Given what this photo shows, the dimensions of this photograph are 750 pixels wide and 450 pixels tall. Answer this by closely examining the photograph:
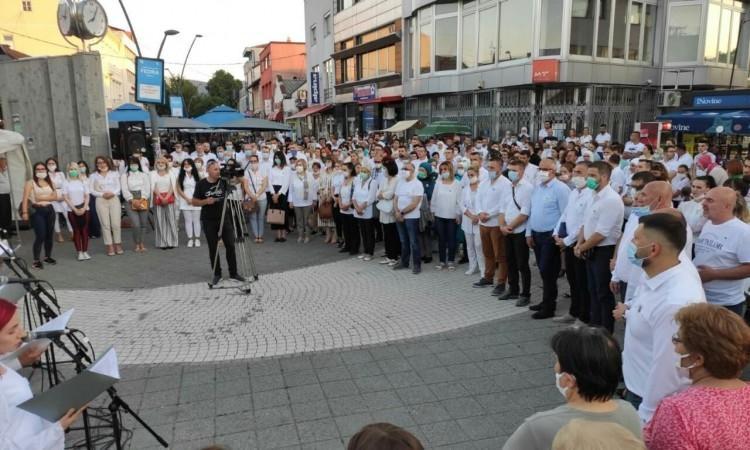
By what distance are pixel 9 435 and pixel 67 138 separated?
13003 mm

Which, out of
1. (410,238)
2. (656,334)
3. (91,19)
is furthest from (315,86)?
(656,334)

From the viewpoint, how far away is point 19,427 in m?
2.47

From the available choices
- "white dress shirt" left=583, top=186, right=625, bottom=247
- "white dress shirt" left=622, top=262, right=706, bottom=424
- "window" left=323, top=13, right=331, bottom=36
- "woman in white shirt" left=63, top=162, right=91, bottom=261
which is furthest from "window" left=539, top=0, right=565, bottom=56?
"window" left=323, top=13, right=331, bottom=36

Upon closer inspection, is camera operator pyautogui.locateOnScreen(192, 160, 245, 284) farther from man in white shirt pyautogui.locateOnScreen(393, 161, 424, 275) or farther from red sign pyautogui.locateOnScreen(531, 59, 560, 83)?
red sign pyautogui.locateOnScreen(531, 59, 560, 83)

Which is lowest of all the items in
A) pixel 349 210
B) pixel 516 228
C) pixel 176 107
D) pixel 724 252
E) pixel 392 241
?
pixel 392 241

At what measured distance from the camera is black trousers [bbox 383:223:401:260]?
32.5 feet

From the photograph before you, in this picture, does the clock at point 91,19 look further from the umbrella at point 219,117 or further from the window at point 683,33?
the window at point 683,33

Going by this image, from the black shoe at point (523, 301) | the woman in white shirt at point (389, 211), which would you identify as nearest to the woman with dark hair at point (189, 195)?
the woman in white shirt at point (389, 211)

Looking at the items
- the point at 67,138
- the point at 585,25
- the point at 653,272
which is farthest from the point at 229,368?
the point at 585,25

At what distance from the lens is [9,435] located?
2441 millimetres

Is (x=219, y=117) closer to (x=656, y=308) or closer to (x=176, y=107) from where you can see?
(x=176, y=107)

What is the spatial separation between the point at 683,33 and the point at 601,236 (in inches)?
Result: 940

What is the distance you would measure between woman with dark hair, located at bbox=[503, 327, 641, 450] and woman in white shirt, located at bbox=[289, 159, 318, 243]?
395 inches

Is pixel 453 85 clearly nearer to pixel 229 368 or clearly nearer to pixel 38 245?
pixel 38 245
